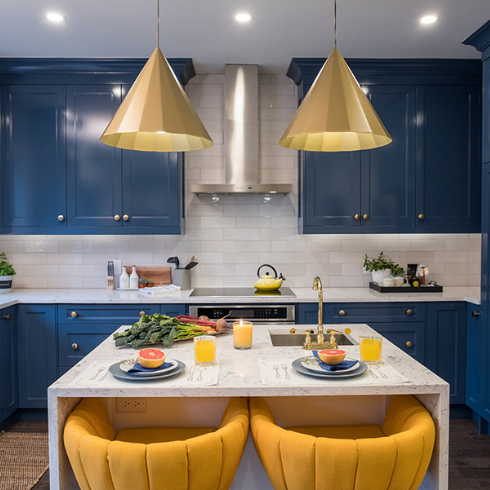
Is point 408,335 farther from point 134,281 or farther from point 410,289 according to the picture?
point 134,281

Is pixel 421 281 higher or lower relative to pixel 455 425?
higher

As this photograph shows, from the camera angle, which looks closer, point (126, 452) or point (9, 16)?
point (126, 452)

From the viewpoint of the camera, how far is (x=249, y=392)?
1.57m

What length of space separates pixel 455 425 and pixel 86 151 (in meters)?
3.56

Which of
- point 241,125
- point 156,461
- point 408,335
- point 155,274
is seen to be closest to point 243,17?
point 241,125

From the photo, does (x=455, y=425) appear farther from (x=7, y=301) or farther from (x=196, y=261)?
(x=7, y=301)

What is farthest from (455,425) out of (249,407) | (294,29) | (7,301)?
(7,301)

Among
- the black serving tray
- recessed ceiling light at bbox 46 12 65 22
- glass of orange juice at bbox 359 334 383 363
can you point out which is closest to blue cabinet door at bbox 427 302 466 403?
the black serving tray

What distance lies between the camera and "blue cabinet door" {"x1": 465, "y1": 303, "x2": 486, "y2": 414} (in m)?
3.27

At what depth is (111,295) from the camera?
3629mm

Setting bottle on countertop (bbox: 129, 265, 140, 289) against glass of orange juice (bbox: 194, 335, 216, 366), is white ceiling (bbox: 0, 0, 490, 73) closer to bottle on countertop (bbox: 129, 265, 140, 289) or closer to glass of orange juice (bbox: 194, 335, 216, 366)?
bottle on countertop (bbox: 129, 265, 140, 289)

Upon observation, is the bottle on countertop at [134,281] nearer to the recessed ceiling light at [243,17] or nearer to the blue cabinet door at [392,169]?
the blue cabinet door at [392,169]

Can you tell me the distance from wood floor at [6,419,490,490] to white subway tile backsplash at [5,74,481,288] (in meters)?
1.22

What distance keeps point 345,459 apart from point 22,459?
2.35 m
